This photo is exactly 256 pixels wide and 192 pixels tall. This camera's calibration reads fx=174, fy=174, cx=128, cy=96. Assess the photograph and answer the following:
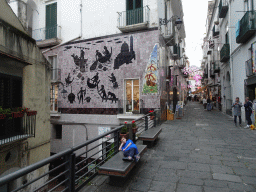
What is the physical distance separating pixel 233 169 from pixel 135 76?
→ 9.52 meters

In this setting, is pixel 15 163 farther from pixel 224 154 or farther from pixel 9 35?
pixel 224 154

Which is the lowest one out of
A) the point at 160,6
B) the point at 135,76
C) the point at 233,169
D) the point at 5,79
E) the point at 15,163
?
the point at 15,163

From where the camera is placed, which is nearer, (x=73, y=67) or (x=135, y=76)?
(x=135, y=76)

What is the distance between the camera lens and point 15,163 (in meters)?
7.90

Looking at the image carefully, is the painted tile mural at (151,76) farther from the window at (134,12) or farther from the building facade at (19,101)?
the building facade at (19,101)

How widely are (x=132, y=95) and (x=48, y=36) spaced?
1012cm

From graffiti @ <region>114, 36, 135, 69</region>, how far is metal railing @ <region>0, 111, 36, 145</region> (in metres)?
7.31

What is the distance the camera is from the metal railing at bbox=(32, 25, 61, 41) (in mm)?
15984

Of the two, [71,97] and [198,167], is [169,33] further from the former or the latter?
[198,167]

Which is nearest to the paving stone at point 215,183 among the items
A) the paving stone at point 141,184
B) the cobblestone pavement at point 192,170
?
the cobblestone pavement at point 192,170

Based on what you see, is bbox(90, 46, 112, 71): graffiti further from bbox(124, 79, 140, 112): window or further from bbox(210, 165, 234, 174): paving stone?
bbox(210, 165, 234, 174): paving stone

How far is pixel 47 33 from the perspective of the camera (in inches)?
653

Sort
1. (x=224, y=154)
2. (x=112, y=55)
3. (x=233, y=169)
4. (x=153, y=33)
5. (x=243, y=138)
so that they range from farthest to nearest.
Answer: (x=112, y=55) < (x=153, y=33) < (x=243, y=138) < (x=224, y=154) < (x=233, y=169)

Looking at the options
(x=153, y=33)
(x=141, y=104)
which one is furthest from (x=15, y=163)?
(x=153, y=33)
